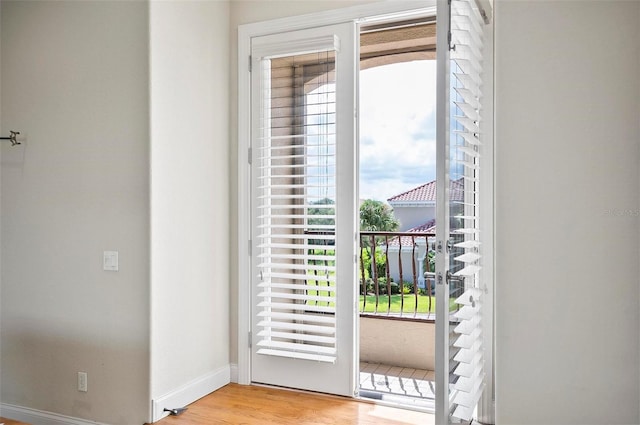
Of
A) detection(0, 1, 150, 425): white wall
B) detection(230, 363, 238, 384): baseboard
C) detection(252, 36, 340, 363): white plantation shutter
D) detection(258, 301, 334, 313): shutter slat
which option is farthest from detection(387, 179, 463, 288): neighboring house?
detection(0, 1, 150, 425): white wall

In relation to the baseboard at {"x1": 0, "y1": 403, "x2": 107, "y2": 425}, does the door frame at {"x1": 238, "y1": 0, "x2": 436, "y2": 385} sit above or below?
above

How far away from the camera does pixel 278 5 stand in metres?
3.42

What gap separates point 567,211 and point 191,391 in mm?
2491

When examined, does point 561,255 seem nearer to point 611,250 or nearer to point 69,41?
point 611,250

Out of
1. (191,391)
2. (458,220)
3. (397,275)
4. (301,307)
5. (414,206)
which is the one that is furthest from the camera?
(397,275)

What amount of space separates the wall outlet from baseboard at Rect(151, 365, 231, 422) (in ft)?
1.52

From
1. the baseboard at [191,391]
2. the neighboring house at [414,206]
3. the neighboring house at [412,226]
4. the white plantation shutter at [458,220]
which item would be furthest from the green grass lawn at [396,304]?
the white plantation shutter at [458,220]

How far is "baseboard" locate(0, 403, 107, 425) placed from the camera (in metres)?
3.02

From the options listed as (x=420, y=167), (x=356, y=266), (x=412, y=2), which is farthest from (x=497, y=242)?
(x=420, y=167)

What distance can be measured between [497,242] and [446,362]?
0.57 m

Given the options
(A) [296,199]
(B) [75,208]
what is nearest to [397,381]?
(A) [296,199]

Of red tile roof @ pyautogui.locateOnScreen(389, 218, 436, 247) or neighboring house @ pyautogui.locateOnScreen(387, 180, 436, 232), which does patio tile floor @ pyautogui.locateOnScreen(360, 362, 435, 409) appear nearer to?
red tile roof @ pyautogui.locateOnScreen(389, 218, 436, 247)

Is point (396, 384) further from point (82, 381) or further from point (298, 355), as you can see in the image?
point (82, 381)

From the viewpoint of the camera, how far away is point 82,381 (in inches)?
118
